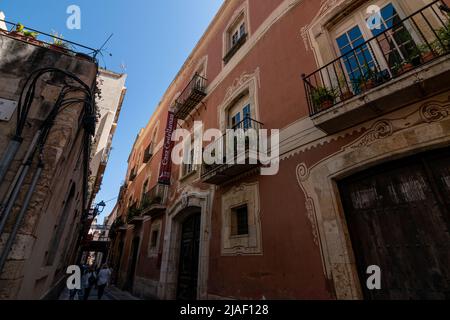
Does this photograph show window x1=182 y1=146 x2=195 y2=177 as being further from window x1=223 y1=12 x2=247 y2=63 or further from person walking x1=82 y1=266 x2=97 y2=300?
person walking x1=82 y1=266 x2=97 y2=300

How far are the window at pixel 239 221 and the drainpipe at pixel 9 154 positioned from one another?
15.5 ft

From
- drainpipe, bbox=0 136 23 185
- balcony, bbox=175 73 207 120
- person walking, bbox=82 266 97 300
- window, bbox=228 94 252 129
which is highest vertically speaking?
balcony, bbox=175 73 207 120

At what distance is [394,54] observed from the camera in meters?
3.57

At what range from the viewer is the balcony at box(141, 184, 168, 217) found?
33.9 feet

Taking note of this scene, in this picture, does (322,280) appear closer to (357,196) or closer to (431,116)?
(357,196)

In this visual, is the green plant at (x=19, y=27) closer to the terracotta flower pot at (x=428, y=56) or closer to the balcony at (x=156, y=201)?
the terracotta flower pot at (x=428, y=56)

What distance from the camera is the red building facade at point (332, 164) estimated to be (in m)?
3.11

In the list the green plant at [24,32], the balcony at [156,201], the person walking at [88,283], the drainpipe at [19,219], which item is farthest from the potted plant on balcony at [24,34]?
the person walking at [88,283]

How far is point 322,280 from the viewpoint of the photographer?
3.65 m

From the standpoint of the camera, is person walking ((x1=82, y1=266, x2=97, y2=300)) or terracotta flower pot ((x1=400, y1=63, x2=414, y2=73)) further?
person walking ((x1=82, y1=266, x2=97, y2=300))

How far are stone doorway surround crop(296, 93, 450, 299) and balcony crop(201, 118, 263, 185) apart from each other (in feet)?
5.18

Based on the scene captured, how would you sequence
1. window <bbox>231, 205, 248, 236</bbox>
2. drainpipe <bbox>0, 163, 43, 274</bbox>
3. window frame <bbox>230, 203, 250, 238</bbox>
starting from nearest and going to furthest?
drainpipe <bbox>0, 163, 43, 274</bbox> → window frame <bbox>230, 203, 250, 238</bbox> → window <bbox>231, 205, 248, 236</bbox>

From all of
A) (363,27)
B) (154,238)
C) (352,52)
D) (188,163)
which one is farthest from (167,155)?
(363,27)

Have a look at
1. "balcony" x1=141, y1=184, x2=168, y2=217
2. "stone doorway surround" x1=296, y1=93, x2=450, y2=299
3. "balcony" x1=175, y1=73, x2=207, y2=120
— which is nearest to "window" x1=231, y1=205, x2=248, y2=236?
"stone doorway surround" x1=296, y1=93, x2=450, y2=299
